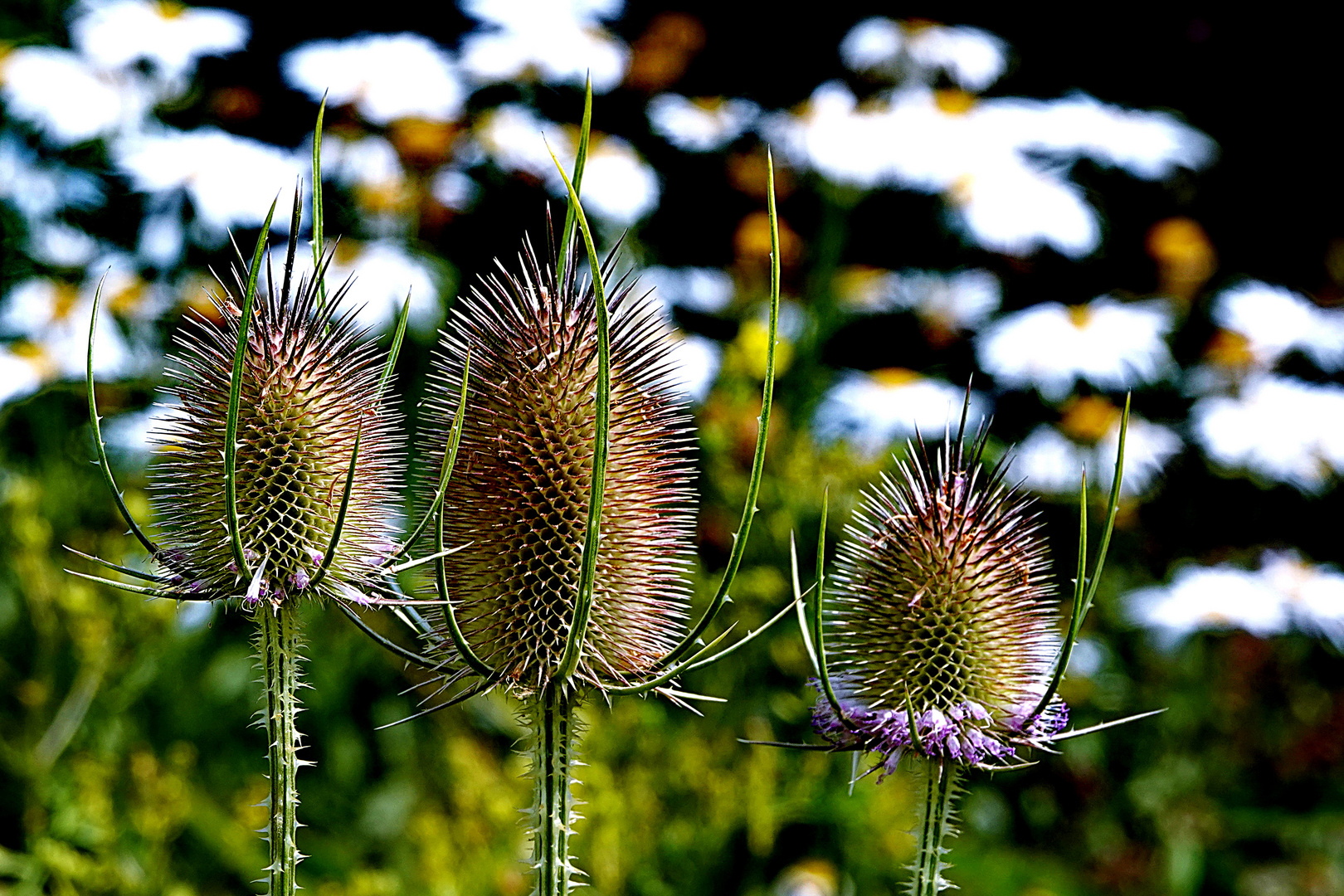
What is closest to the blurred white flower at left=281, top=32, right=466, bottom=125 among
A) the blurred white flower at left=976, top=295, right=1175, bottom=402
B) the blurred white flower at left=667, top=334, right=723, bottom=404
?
the blurred white flower at left=667, top=334, right=723, bottom=404

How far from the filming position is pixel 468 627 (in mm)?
1110

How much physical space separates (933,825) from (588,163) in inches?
105

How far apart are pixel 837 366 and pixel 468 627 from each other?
3.30m

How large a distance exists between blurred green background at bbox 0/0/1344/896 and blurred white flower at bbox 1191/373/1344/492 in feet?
0.05

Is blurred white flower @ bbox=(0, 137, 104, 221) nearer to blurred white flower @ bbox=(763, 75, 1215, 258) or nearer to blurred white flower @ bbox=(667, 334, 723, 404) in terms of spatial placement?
blurred white flower @ bbox=(667, 334, 723, 404)

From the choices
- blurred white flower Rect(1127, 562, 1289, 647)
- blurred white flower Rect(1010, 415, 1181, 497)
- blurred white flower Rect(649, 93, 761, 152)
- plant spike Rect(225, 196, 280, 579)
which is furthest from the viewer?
blurred white flower Rect(649, 93, 761, 152)

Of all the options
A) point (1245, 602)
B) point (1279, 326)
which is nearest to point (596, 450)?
point (1245, 602)

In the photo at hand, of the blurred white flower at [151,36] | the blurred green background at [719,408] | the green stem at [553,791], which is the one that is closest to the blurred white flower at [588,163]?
the blurred green background at [719,408]

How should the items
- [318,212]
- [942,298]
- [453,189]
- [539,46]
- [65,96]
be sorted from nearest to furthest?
[318,212] → [65,96] → [453,189] → [539,46] → [942,298]

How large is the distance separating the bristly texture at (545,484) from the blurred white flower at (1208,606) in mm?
2850

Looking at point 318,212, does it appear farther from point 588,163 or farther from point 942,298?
point 942,298

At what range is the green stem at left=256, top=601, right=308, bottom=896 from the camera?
39.3 inches

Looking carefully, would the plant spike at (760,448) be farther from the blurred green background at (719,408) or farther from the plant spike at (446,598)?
the blurred green background at (719,408)

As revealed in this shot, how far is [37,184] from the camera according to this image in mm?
3449
